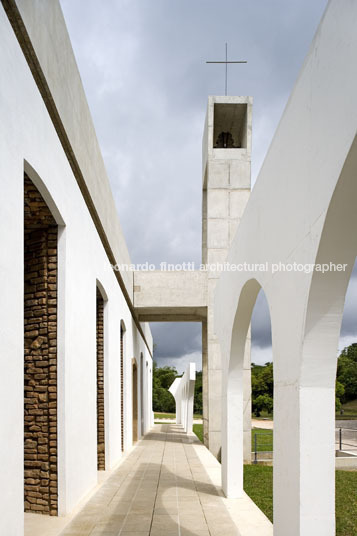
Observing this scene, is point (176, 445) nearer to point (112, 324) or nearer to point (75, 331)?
point (112, 324)

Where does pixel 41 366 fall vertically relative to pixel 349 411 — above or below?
above

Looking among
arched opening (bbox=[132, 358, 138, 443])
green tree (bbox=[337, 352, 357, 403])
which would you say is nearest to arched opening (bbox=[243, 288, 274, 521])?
arched opening (bbox=[132, 358, 138, 443])

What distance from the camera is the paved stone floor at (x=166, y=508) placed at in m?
5.42

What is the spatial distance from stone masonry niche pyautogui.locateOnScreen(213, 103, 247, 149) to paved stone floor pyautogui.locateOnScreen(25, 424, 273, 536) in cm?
996

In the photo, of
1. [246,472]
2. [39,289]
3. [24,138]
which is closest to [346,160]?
[24,138]

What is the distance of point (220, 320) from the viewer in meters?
8.27

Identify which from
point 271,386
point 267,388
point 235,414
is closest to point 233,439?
point 235,414

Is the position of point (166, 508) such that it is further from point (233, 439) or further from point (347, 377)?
point (347, 377)

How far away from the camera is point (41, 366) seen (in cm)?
596

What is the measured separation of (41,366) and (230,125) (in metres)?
12.5

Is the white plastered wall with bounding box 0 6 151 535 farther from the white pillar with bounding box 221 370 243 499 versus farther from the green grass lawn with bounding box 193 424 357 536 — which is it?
the green grass lawn with bounding box 193 424 357 536

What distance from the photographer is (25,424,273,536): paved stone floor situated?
5421 mm

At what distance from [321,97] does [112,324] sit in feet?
25.6

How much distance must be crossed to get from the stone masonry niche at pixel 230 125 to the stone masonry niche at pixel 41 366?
1082 centimetres
